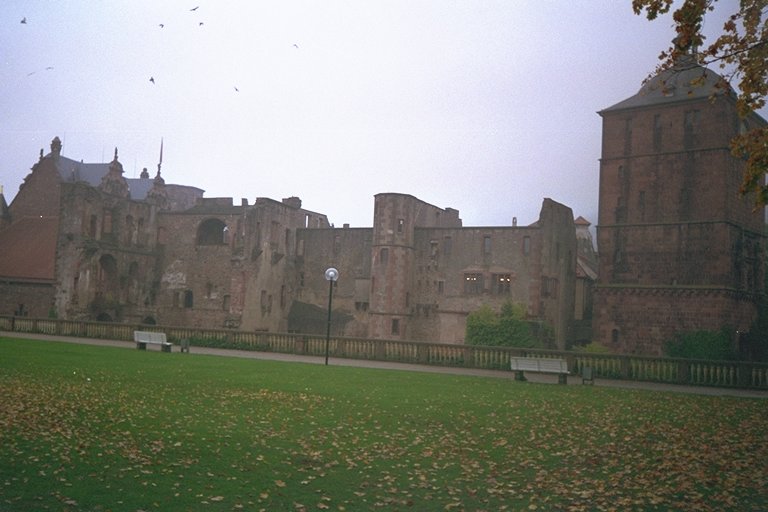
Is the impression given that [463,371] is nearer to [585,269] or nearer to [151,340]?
[151,340]

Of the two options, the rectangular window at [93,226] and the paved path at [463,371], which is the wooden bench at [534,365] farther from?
the rectangular window at [93,226]

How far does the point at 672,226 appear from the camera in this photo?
46.1m

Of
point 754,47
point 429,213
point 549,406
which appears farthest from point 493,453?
point 429,213

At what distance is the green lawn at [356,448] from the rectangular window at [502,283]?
3319 cm

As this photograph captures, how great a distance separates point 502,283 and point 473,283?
7.54 ft

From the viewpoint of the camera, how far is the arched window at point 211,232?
194ft

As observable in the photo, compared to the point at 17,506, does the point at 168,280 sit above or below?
above

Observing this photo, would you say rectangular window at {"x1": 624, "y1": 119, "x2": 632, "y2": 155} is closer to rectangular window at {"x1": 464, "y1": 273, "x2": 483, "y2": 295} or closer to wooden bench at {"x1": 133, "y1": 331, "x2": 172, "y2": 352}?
rectangular window at {"x1": 464, "y1": 273, "x2": 483, "y2": 295}

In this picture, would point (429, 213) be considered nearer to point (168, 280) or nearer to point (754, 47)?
point (168, 280)

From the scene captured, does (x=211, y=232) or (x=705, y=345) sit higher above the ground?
(x=211, y=232)

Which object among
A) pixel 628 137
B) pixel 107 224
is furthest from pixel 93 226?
pixel 628 137

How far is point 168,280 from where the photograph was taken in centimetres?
5956

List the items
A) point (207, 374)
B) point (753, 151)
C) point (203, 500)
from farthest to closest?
point (207, 374) → point (753, 151) → point (203, 500)

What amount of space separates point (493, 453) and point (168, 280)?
5239 cm
